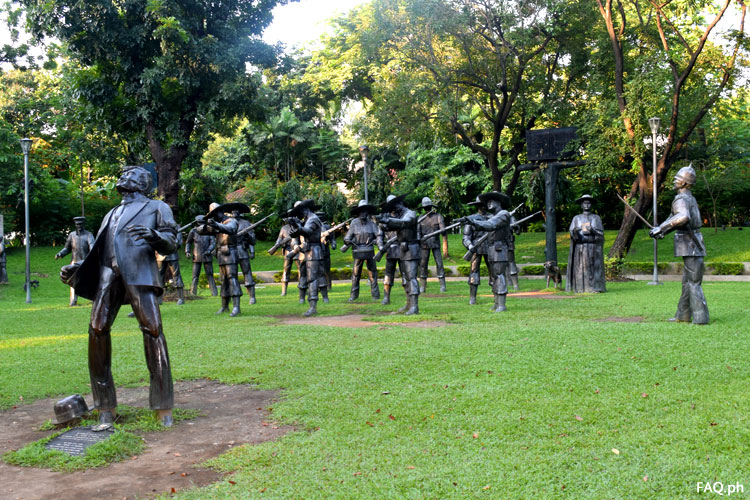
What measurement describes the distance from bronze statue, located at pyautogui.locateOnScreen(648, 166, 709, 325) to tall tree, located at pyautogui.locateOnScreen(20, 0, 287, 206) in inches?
532

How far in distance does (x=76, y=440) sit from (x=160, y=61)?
15978 millimetres

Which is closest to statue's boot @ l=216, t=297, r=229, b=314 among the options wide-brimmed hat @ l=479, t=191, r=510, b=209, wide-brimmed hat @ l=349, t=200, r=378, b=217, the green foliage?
wide-brimmed hat @ l=349, t=200, r=378, b=217

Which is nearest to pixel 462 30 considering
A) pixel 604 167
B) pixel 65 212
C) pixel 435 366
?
pixel 604 167

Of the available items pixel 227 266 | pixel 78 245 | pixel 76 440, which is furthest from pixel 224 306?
pixel 76 440

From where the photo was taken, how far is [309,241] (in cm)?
1313

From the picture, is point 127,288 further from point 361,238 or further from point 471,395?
point 361,238

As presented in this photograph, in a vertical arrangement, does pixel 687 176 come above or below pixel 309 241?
above

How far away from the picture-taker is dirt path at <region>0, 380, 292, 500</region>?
400 cm

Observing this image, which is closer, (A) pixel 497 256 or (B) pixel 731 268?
(A) pixel 497 256

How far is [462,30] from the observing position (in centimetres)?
2078

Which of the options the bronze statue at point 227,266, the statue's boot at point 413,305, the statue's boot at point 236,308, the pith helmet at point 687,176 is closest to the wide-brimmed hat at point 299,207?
the bronze statue at point 227,266

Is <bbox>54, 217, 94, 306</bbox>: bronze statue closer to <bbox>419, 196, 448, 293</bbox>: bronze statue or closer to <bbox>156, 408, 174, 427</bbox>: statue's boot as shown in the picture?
<bbox>419, 196, 448, 293</bbox>: bronze statue

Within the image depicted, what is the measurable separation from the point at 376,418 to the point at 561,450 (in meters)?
1.44

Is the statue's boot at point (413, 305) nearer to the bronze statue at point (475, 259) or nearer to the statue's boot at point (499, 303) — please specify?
the statue's boot at point (499, 303)
